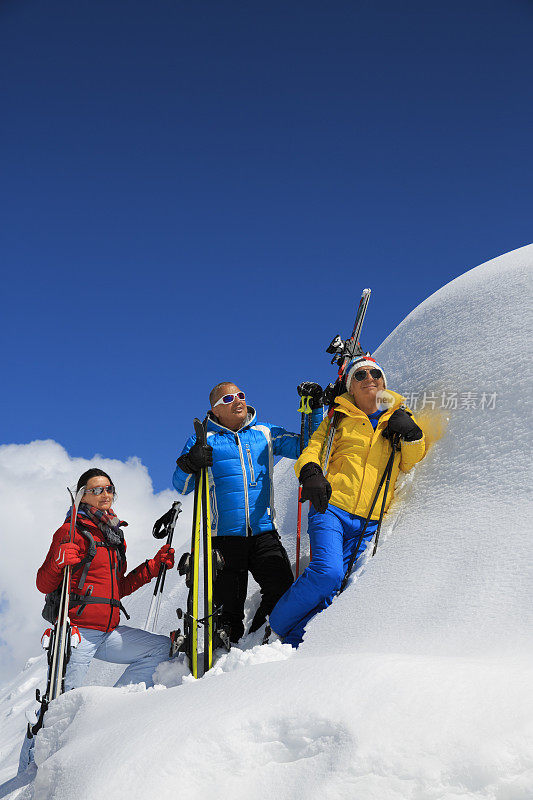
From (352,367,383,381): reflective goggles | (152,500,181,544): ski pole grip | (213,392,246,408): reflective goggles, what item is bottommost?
(152,500,181,544): ski pole grip

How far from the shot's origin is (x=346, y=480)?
177 inches

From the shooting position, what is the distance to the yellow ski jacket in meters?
4.47

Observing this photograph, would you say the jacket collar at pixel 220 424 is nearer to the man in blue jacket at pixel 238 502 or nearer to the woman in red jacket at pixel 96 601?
the man in blue jacket at pixel 238 502

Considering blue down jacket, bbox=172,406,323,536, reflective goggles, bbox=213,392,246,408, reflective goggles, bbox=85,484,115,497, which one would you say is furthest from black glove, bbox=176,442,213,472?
reflective goggles, bbox=85,484,115,497

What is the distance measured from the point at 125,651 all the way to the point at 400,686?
2.57 meters

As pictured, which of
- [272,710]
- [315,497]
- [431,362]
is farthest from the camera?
[431,362]

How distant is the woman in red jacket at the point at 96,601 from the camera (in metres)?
4.25

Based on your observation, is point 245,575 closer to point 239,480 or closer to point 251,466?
point 239,480

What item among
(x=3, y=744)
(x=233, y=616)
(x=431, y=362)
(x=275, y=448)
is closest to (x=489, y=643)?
(x=233, y=616)

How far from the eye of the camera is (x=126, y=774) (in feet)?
7.63

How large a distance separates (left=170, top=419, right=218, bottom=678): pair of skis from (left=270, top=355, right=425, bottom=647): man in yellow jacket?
0.50 m

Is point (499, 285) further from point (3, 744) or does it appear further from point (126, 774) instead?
point (3, 744)

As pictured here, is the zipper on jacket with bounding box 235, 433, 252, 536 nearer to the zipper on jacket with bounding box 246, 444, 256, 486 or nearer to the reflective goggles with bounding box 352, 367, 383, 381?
the zipper on jacket with bounding box 246, 444, 256, 486

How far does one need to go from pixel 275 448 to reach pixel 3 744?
6242 millimetres
